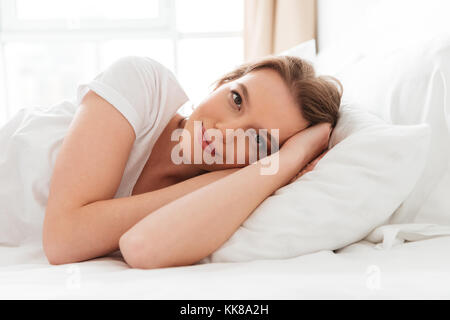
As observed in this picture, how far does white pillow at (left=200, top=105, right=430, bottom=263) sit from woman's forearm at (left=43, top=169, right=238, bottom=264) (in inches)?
7.1

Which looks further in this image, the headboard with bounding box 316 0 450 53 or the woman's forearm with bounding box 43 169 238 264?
the headboard with bounding box 316 0 450 53

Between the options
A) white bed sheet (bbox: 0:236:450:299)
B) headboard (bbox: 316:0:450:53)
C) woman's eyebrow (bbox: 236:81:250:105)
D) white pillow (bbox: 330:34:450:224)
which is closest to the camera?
white bed sheet (bbox: 0:236:450:299)

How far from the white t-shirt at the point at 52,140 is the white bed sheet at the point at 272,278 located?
0.29 metres

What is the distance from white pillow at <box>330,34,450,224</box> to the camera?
81 cm

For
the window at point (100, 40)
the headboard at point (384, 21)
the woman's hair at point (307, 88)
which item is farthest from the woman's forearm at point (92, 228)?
the window at point (100, 40)

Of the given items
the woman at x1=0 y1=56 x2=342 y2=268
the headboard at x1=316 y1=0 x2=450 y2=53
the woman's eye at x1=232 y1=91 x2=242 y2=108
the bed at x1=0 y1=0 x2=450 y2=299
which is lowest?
the bed at x1=0 y1=0 x2=450 y2=299

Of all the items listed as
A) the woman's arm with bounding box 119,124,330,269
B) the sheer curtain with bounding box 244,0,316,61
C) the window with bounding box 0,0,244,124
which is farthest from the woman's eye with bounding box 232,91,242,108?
the window with bounding box 0,0,244,124

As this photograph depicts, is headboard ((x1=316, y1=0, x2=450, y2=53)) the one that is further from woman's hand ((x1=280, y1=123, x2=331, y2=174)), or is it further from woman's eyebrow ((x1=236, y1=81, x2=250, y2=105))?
woman's eyebrow ((x1=236, y1=81, x2=250, y2=105))

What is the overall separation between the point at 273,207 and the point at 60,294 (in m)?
0.39

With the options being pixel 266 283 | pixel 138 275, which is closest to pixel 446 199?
pixel 266 283

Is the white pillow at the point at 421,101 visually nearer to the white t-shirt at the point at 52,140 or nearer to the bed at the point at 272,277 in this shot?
the bed at the point at 272,277

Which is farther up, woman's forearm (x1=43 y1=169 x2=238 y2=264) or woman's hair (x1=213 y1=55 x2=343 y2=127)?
woman's hair (x1=213 y1=55 x2=343 y2=127)

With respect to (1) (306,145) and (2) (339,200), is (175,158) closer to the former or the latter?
(1) (306,145)

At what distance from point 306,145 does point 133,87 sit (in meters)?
0.45
